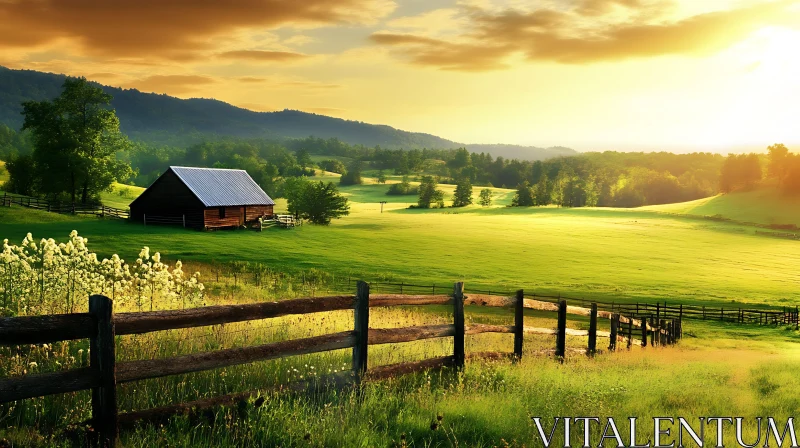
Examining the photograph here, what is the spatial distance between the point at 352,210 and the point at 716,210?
70.7 metres

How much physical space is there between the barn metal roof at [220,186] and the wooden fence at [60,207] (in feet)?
29.9

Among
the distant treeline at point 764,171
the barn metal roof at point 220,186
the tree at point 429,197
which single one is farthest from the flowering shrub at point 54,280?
the distant treeline at point 764,171

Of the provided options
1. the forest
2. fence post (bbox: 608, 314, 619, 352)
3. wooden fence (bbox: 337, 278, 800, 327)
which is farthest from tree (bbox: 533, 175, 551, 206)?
fence post (bbox: 608, 314, 619, 352)

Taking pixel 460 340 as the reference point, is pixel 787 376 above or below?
below

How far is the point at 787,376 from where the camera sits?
39.1 feet

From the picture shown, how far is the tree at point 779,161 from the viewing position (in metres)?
122

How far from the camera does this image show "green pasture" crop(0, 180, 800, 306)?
46.3 meters

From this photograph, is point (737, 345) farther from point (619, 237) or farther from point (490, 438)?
point (619, 237)

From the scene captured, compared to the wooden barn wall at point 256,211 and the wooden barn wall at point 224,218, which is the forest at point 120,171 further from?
the wooden barn wall at point 256,211

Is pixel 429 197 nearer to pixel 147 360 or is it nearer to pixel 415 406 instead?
pixel 415 406

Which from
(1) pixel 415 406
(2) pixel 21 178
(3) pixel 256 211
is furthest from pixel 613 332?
(2) pixel 21 178

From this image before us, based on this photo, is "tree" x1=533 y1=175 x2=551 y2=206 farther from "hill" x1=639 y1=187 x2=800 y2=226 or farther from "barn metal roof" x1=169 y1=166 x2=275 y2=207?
"barn metal roof" x1=169 y1=166 x2=275 y2=207

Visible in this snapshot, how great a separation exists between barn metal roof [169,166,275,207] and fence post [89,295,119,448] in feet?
185

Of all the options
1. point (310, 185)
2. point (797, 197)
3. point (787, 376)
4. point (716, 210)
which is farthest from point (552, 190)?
point (787, 376)
